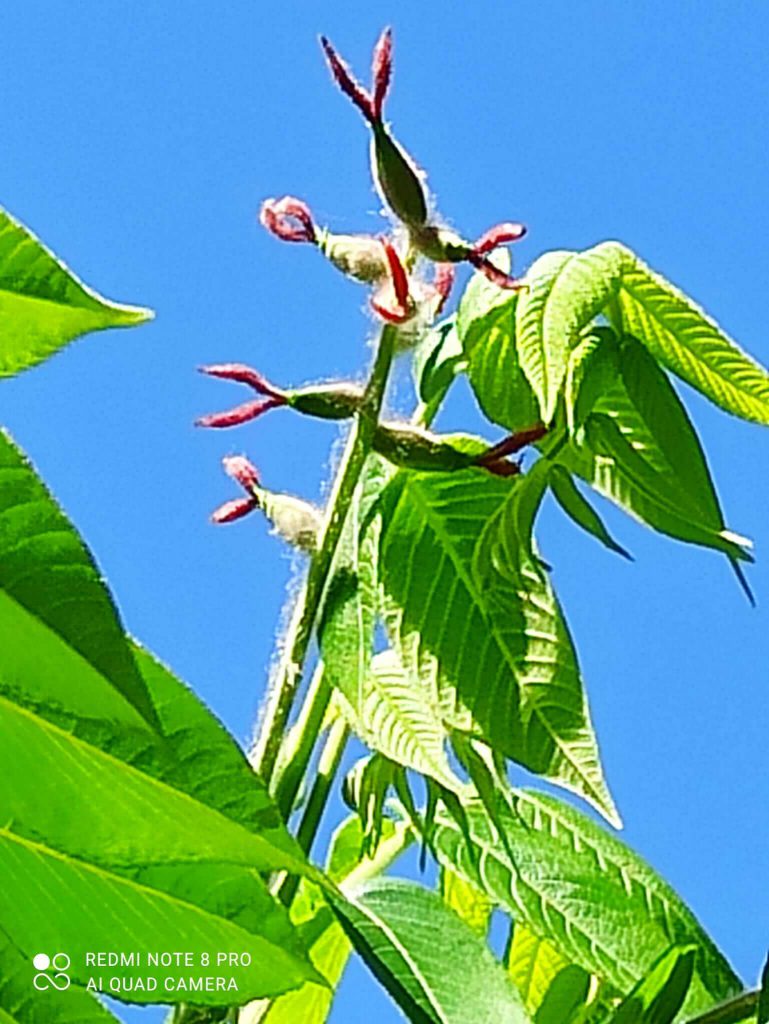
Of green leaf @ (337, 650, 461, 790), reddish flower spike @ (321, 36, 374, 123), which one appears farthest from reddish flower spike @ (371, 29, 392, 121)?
green leaf @ (337, 650, 461, 790)

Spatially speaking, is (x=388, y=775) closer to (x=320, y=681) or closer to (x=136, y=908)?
Result: (x=320, y=681)

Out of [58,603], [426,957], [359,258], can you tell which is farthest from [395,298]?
[58,603]

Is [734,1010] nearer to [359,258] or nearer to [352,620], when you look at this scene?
[352,620]

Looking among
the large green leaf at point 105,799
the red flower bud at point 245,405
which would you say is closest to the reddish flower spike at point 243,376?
the red flower bud at point 245,405

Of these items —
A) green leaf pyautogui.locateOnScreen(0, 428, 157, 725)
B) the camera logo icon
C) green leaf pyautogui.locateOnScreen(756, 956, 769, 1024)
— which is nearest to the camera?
green leaf pyautogui.locateOnScreen(0, 428, 157, 725)

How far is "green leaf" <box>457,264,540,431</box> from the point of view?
77cm

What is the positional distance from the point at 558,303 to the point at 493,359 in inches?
2.4

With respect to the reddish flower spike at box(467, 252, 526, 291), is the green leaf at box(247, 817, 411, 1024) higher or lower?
lower

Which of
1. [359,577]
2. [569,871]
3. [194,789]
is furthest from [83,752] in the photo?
[569,871]

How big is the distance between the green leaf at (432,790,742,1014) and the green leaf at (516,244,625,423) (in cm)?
22

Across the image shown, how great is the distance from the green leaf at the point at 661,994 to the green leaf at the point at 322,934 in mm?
164

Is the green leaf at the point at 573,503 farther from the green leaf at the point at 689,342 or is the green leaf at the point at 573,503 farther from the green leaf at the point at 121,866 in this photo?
the green leaf at the point at 121,866

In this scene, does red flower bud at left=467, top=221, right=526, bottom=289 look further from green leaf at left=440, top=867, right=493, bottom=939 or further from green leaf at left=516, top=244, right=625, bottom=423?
green leaf at left=440, top=867, right=493, bottom=939

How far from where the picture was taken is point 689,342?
77 centimetres
